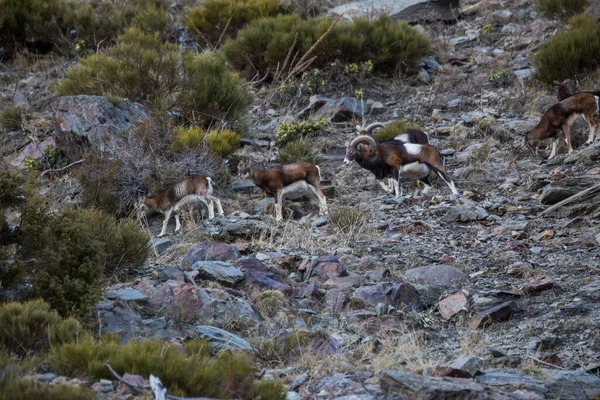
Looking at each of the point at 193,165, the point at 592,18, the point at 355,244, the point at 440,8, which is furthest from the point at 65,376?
the point at 440,8

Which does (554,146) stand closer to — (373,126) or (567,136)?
(567,136)

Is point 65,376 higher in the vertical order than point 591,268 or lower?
higher

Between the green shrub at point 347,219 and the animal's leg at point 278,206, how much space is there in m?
0.81

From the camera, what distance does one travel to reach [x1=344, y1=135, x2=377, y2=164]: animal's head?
1342cm

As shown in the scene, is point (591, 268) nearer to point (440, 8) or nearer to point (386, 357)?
point (386, 357)

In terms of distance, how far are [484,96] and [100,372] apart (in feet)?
41.8

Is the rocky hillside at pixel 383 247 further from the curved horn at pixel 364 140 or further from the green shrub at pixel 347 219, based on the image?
the curved horn at pixel 364 140

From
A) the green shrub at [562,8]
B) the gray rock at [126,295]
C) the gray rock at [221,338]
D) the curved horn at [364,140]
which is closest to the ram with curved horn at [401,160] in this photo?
the curved horn at [364,140]

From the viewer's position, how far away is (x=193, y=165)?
13.3 m

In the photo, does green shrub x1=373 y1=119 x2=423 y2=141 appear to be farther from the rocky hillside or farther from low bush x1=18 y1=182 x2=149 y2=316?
low bush x1=18 y1=182 x2=149 y2=316

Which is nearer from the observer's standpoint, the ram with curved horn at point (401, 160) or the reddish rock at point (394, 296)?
the reddish rock at point (394, 296)

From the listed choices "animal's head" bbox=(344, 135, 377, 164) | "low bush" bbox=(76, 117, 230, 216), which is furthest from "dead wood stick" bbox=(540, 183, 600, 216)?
"low bush" bbox=(76, 117, 230, 216)

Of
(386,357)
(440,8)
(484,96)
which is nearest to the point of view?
(386,357)

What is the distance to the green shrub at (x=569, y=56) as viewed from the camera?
16.5 meters
